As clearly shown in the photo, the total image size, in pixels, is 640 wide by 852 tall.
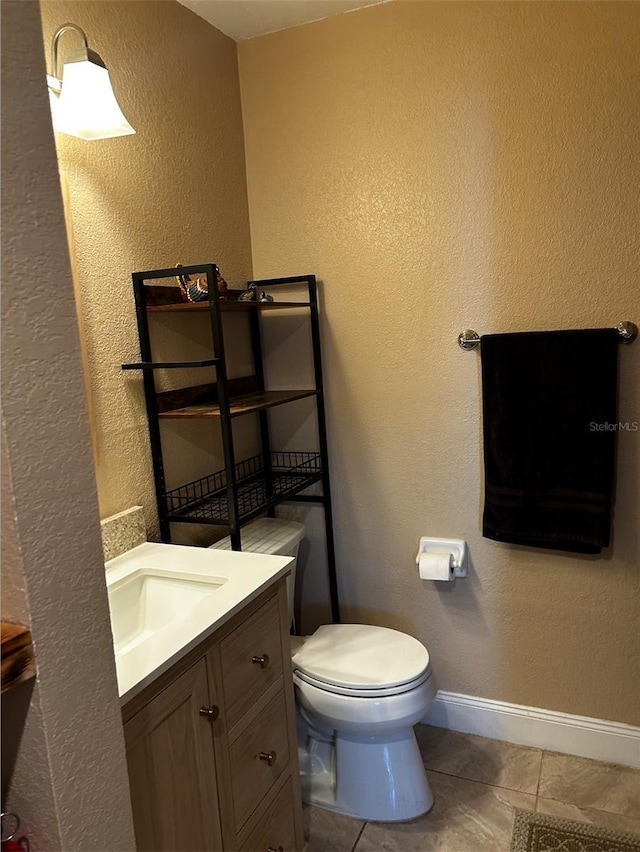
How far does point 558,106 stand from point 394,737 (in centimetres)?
195

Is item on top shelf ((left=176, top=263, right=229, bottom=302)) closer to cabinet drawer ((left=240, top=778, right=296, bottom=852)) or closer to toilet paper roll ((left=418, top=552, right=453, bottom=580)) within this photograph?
toilet paper roll ((left=418, top=552, right=453, bottom=580))

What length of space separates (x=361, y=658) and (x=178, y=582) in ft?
2.15

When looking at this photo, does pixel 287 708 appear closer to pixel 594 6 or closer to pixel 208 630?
pixel 208 630

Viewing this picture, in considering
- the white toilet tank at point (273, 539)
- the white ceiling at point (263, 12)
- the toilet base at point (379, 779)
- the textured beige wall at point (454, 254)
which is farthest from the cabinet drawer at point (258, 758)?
the white ceiling at point (263, 12)

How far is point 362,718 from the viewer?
1.77 metres

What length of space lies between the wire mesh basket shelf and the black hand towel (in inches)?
27.1

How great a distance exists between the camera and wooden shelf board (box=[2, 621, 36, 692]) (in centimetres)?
72

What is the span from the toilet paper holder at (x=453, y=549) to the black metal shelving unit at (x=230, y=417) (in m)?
0.37

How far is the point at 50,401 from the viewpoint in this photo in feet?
2.49

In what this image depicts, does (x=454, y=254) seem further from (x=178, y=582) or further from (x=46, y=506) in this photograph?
(x=46, y=506)

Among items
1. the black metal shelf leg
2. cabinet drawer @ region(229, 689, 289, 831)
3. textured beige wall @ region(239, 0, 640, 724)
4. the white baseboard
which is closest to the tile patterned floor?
the white baseboard

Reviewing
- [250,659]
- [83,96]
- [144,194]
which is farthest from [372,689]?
[83,96]

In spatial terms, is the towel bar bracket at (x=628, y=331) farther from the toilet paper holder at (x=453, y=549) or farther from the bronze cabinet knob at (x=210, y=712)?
the bronze cabinet knob at (x=210, y=712)

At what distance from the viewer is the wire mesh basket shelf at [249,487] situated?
1.96 m
